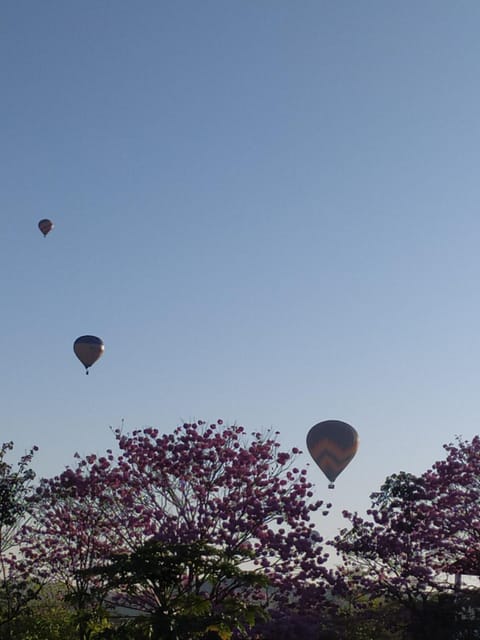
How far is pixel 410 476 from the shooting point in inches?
1208

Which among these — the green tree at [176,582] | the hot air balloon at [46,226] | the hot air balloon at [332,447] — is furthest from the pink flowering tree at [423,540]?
the hot air balloon at [46,226]

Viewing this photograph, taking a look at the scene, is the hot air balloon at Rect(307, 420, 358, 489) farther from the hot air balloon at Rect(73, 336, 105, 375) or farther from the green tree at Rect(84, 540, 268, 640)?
the green tree at Rect(84, 540, 268, 640)

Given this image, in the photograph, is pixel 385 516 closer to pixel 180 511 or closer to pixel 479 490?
pixel 479 490

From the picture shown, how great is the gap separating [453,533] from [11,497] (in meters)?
16.8

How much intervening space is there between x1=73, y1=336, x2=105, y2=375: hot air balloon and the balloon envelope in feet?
37.0

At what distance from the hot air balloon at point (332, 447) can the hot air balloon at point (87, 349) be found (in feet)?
37.0

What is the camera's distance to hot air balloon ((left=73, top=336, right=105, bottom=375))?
3678cm

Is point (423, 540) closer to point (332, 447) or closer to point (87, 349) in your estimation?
point (332, 447)

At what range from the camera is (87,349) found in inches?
1452

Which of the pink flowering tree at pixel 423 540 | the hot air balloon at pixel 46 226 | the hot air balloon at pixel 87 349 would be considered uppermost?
the hot air balloon at pixel 46 226

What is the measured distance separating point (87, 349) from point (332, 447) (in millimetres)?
12571

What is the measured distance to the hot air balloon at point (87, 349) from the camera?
1448 inches

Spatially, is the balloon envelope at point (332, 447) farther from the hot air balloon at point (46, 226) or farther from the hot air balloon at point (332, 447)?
the hot air balloon at point (46, 226)

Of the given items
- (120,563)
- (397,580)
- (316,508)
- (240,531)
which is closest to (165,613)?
(120,563)
